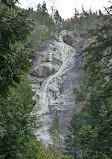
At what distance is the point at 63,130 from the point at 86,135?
36.9ft

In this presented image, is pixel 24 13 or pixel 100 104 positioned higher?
pixel 24 13

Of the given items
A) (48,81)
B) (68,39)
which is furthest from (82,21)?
(48,81)

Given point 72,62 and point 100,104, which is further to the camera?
point 72,62

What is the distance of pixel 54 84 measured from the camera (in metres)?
33.7

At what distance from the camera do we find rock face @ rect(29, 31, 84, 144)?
23000 millimetres

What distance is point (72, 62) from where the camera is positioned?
43969 millimetres

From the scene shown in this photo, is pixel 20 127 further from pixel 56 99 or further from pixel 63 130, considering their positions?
pixel 56 99

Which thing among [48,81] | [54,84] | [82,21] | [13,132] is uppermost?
[82,21]

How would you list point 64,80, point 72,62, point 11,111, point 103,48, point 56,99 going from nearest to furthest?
point 11,111 → point 103,48 → point 56,99 → point 64,80 → point 72,62

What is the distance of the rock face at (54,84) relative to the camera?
23000mm

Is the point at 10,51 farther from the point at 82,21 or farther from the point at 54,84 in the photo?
the point at 82,21

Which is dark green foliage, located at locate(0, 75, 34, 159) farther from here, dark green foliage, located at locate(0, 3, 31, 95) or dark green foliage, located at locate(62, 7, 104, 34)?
dark green foliage, located at locate(62, 7, 104, 34)

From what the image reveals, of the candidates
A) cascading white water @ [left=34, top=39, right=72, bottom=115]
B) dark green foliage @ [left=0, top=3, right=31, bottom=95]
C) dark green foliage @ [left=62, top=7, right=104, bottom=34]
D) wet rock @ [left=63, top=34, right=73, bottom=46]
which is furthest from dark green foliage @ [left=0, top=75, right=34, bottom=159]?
dark green foliage @ [left=62, top=7, right=104, bottom=34]

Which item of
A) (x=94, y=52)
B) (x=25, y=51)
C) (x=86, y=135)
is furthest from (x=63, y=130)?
(x=25, y=51)
